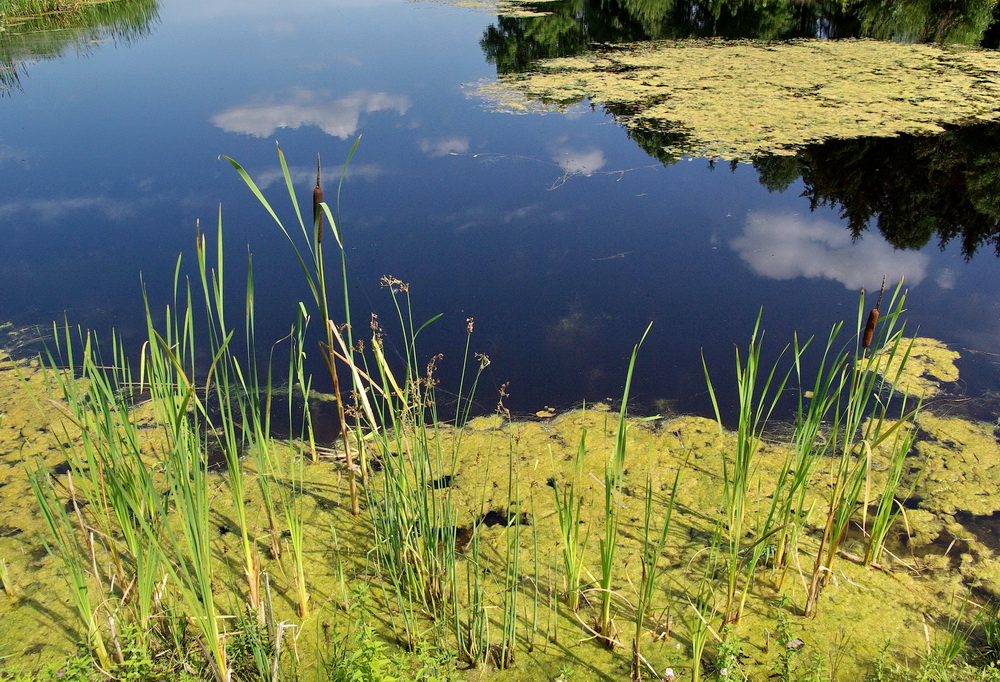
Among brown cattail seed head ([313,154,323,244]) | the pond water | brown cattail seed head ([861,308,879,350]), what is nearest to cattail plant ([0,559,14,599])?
brown cattail seed head ([313,154,323,244])

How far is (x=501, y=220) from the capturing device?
13.9ft

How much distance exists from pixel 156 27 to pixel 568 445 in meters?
10.7

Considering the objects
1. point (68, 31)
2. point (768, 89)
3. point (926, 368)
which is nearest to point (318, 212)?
point (926, 368)

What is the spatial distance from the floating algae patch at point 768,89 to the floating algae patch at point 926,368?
2.20m

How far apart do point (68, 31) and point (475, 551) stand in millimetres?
11045

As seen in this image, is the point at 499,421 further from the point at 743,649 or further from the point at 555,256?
the point at 555,256

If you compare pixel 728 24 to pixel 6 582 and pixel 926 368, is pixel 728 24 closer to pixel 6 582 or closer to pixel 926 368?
pixel 926 368

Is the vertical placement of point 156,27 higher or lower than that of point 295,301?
higher

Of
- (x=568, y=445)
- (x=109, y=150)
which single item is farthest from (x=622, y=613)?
(x=109, y=150)

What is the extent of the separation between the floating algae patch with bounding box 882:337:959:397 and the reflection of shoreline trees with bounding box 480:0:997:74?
18.2 ft

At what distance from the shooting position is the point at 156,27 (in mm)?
10234

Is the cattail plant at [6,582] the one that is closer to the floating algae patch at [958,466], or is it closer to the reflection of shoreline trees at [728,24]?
the floating algae patch at [958,466]

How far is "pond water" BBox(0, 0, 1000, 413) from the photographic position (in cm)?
316

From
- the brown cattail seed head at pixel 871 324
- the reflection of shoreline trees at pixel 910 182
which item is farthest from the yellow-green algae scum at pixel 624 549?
the reflection of shoreline trees at pixel 910 182
